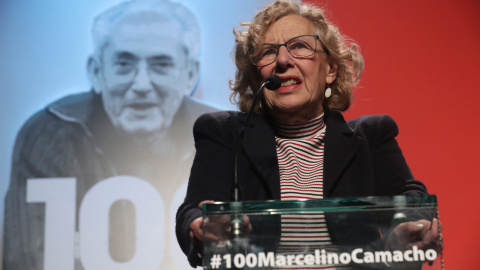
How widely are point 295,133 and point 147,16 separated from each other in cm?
133

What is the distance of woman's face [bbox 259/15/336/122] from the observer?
1540 millimetres

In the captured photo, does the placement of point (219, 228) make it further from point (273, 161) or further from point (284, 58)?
point (284, 58)

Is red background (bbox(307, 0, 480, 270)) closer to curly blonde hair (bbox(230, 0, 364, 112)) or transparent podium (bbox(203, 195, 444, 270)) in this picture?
curly blonde hair (bbox(230, 0, 364, 112))

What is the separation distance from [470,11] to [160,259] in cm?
177

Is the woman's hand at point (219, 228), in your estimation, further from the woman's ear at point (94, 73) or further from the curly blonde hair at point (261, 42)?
the woman's ear at point (94, 73)

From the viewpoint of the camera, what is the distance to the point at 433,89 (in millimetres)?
2494

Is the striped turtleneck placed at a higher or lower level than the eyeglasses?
lower

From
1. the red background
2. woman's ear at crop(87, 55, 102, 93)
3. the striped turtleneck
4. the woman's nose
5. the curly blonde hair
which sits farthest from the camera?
woman's ear at crop(87, 55, 102, 93)

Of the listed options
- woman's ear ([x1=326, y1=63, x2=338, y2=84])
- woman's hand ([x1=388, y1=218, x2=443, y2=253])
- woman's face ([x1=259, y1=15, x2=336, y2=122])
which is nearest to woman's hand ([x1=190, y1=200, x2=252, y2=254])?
woman's hand ([x1=388, y1=218, x2=443, y2=253])

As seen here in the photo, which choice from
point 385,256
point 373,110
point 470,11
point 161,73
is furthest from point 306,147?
point 470,11

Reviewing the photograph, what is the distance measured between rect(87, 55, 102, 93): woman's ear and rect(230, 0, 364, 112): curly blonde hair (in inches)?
40.6

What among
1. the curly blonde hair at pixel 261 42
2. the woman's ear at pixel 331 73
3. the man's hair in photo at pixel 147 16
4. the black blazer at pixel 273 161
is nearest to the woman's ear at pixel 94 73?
the man's hair in photo at pixel 147 16

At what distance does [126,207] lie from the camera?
2.52m

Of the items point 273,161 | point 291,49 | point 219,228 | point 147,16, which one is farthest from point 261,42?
point 147,16
